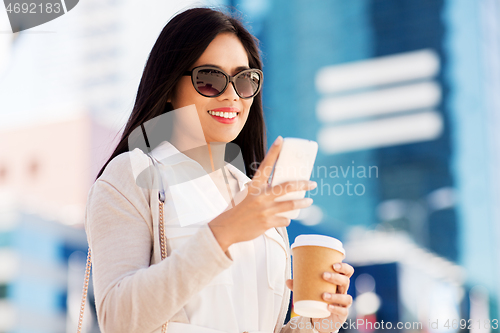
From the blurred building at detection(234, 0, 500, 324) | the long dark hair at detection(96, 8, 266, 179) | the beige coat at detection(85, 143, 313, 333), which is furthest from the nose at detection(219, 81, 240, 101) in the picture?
the blurred building at detection(234, 0, 500, 324)

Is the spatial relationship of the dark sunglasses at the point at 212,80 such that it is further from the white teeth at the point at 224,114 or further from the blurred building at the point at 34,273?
the blurred building at the point at 34,273

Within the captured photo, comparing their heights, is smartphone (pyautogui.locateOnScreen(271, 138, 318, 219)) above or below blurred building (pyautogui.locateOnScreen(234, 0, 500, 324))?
below

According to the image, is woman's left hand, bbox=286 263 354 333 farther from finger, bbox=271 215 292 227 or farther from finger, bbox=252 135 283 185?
finger, bbox=252 135 283 185

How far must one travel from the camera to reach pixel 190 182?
2.36 metres

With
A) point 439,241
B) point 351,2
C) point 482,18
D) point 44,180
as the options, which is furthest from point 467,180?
point 44,180

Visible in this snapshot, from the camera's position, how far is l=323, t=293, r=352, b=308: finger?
2084mm

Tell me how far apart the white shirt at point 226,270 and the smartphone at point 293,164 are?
1.25 feet

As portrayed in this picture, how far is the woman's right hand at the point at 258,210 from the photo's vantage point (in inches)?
66.8

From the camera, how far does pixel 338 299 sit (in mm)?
2107

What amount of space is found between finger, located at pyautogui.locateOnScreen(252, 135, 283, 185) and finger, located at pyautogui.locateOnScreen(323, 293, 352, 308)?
63 centimetres

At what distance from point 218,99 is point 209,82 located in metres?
0.09

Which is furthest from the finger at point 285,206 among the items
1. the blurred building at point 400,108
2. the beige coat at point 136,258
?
the blurred building at point 400,108

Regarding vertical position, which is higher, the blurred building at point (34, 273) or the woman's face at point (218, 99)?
the woman's face at point (218, 99)

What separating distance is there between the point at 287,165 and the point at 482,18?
87971 millimetres
